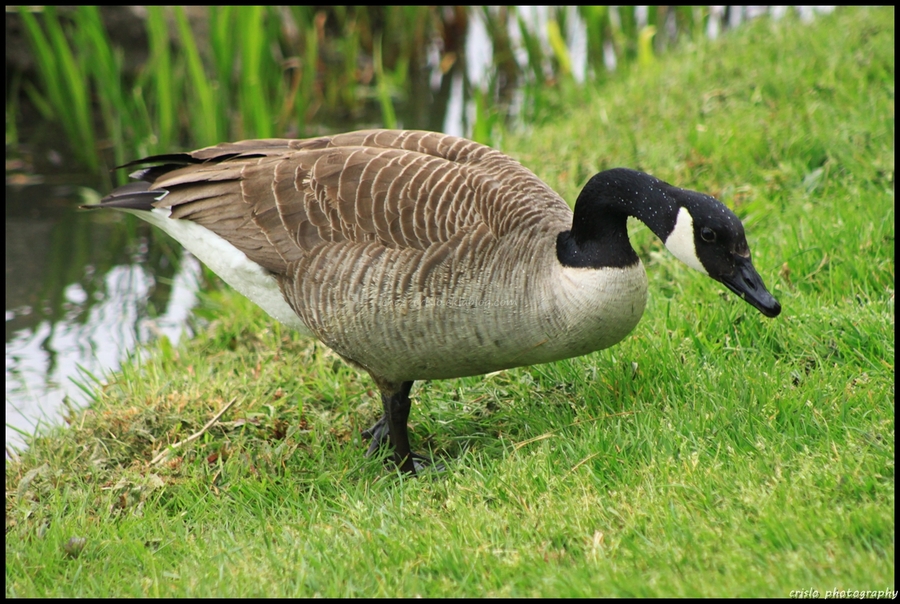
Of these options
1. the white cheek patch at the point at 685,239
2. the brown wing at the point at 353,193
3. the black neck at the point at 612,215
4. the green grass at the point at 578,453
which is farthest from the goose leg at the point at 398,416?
the white cheek patch at the point at 685,239

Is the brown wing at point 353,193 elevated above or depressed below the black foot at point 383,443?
above

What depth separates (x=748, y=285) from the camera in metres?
3.55

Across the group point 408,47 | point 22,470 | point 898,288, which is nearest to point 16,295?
point 22,470

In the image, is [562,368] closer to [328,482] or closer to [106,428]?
[328,482]

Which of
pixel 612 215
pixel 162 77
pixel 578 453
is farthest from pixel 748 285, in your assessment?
pixel 162 77

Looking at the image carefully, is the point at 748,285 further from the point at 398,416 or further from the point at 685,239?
the point at 398,416

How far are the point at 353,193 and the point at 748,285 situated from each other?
1.65 metres

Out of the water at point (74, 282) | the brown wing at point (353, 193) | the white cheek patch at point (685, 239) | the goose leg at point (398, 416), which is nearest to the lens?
the white cheek patch at point (685, 239)

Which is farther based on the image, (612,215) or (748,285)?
(612,215)

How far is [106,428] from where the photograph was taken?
15.0ft

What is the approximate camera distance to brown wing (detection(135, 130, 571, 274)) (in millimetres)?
3852

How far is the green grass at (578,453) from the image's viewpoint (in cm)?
290

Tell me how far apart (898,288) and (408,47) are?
7264mm

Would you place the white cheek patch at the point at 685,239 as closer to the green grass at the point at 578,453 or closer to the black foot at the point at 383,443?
the green grass at the point at 578,453
